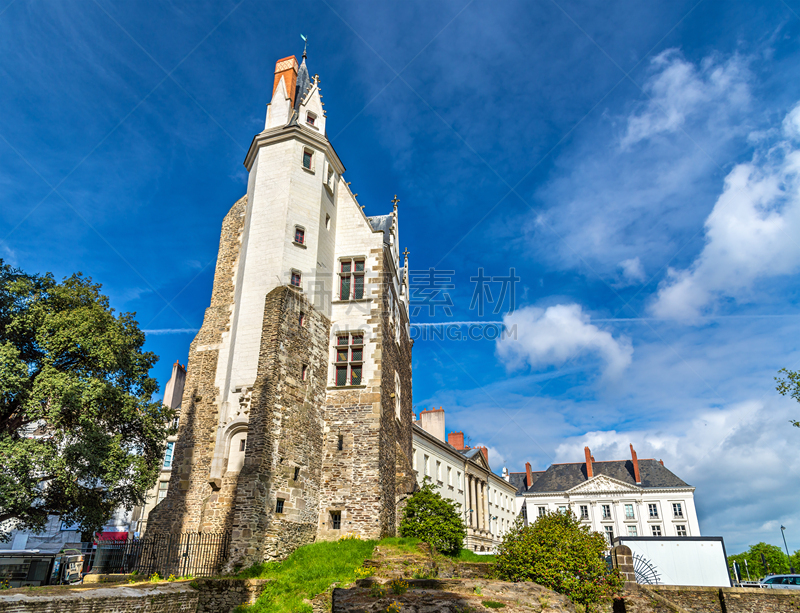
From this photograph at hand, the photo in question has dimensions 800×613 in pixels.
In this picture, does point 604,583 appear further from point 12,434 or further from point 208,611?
point 12,434

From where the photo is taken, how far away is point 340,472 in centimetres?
2111

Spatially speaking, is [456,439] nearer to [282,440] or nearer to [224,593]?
[282,440]

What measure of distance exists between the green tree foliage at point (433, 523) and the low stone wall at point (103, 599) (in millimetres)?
9596

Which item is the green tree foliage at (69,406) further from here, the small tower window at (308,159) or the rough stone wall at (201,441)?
the small tower window at (308,159)

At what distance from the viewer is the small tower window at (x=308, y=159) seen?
24294mm

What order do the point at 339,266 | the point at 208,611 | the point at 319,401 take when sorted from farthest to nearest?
the point at 339,266 → the point at 319,401 → the point at 208,611

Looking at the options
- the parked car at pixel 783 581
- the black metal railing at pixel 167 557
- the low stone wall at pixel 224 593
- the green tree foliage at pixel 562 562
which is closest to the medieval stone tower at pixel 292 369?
the low stone wall at pixel 224 593

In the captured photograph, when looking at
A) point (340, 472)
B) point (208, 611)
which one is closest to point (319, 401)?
point (340, 472)

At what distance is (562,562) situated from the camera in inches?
575

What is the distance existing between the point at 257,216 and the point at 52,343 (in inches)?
374

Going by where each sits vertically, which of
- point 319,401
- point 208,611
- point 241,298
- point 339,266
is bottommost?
point 208,611

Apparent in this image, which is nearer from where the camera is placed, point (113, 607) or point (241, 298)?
point (113, 607)

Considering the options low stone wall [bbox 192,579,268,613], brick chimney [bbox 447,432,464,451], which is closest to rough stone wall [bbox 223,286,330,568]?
low stone wall [bbox 192,579,268,613]

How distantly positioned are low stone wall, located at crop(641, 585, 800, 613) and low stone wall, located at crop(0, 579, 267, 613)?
47.4ft
